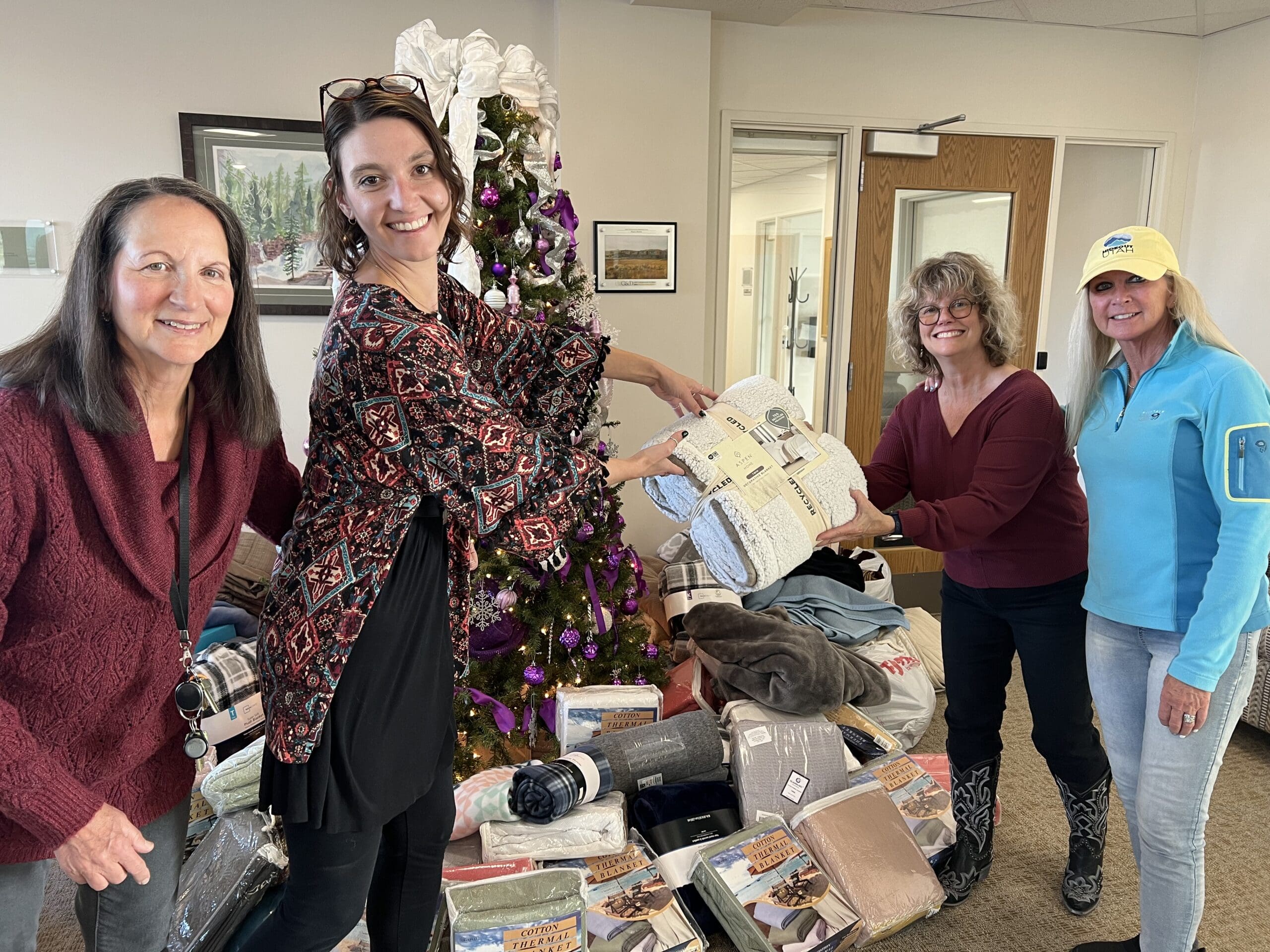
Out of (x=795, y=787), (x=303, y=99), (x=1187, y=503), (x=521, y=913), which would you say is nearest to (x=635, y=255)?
(x=303, y=99)

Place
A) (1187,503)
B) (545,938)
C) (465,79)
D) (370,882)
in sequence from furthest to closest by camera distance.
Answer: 1. (465,79)
2. (545,938)
3. (1187,503)
4. (370,882)

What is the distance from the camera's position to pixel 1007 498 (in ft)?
5.76

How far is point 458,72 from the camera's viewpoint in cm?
237

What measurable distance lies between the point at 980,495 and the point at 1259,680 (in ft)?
5.81

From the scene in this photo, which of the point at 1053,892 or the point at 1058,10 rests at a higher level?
the point at 1058,10

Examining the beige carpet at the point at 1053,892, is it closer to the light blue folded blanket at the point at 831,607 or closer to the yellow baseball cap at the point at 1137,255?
the light blue folded blanket at the point at 831,607

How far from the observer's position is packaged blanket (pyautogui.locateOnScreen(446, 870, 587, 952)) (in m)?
1.63

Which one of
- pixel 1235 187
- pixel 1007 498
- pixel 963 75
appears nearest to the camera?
pixel 1007 498

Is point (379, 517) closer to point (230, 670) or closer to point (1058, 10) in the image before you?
point (230, 670)

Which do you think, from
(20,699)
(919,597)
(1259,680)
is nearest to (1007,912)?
(1259,680)

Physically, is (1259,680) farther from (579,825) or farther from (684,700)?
(579,825)

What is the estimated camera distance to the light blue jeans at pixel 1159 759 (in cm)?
148

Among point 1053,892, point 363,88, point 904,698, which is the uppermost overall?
point 363,88

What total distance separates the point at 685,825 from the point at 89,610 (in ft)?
4.82
